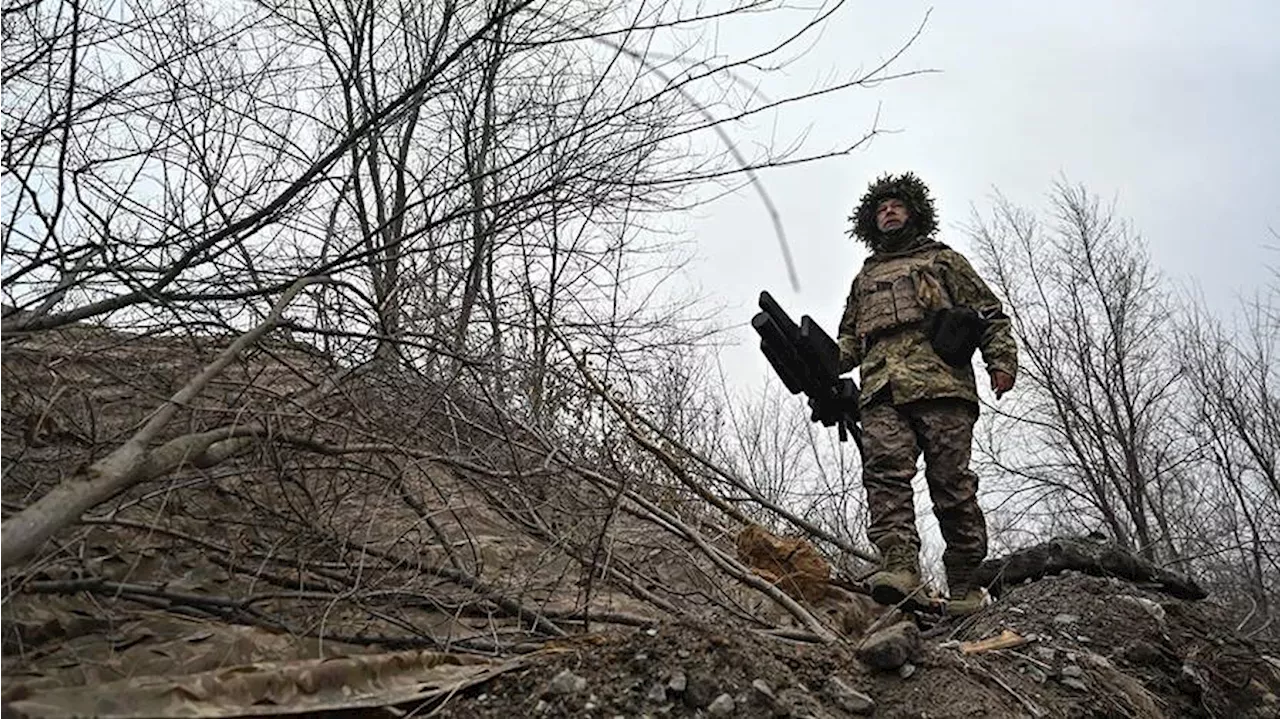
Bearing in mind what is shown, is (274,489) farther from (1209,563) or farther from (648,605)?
(1209,563)

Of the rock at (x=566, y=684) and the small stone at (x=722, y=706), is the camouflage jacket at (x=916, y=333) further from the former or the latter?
the rock at (x=566, y=684)

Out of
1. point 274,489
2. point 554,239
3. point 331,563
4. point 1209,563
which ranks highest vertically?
point 554,239

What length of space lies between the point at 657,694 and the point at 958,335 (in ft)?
7.53

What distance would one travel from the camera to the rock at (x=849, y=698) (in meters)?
2.02

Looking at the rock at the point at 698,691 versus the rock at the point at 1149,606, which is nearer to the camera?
the rock at the point at 698,691

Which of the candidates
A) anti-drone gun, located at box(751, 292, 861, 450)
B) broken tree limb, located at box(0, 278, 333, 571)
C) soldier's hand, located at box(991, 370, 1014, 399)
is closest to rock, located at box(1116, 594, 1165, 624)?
soldier's hand, located at box(991, 370, 1014, 399)

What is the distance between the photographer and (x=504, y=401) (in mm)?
3771

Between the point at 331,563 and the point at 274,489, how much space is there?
36 centimetres

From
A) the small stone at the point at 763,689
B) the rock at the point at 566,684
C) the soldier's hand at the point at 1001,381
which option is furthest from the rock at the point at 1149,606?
the rock at the point at 566,684

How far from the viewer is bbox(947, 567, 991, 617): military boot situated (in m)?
3.44

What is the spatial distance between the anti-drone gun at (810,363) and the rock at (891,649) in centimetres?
202

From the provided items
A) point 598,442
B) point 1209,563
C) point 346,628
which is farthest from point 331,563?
point 1209,563

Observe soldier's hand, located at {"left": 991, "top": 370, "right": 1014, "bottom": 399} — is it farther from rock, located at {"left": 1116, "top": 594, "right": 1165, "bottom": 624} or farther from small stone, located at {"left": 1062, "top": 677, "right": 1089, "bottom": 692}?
small stone, located at {"left": 1062, "top": 677, "right": 1089, "bottom": 692}

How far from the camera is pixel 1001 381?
3.71 metres
